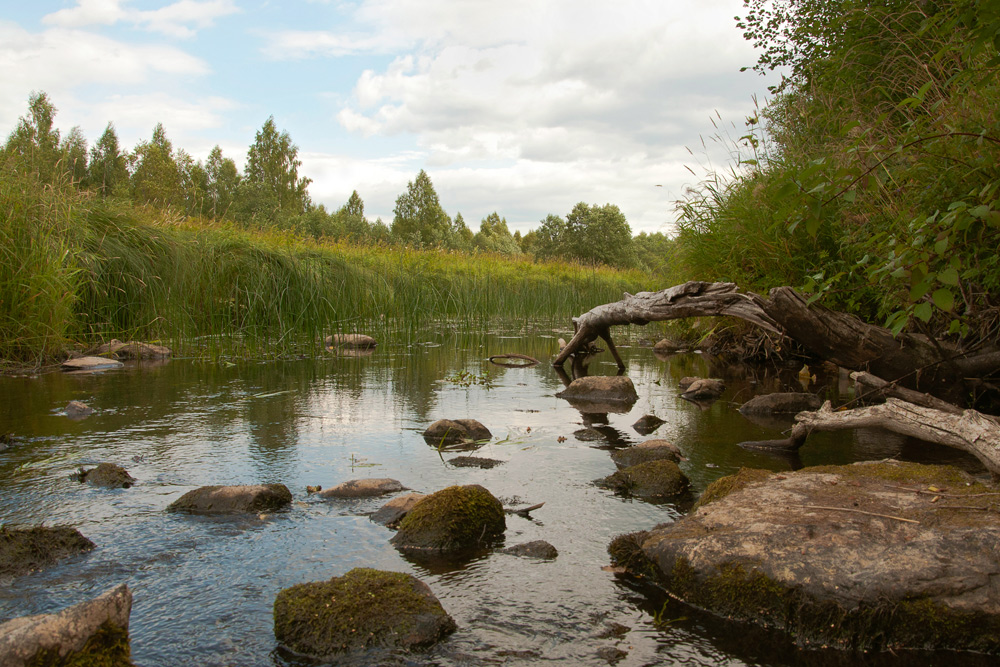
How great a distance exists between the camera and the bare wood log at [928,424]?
3164mm

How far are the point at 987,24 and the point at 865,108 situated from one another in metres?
5.06

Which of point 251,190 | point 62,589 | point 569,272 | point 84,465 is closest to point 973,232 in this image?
point 62,589

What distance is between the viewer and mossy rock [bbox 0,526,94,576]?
2578mm

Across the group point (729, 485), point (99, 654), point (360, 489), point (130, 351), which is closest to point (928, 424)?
point (729, 485)

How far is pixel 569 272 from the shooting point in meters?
22.8

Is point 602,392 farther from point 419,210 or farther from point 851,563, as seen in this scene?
point 419,210

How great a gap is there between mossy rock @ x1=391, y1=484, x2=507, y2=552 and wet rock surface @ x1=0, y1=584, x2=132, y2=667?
3.88 feet

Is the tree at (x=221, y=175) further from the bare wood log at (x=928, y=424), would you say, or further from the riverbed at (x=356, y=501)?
the bare wood log at (x=928, y=424)

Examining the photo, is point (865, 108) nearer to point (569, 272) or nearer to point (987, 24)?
point (987, 24)

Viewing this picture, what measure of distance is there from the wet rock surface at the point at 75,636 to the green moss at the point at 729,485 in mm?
2310

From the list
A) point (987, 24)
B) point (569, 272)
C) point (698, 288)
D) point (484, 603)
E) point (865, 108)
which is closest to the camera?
point (484, 603)

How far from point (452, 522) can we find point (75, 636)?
1.48 m

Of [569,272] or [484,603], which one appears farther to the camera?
[569,272]

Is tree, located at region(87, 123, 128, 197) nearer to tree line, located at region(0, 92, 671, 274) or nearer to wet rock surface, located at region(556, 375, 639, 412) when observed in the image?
tree line, located at region(0, 92, 671, 274)
